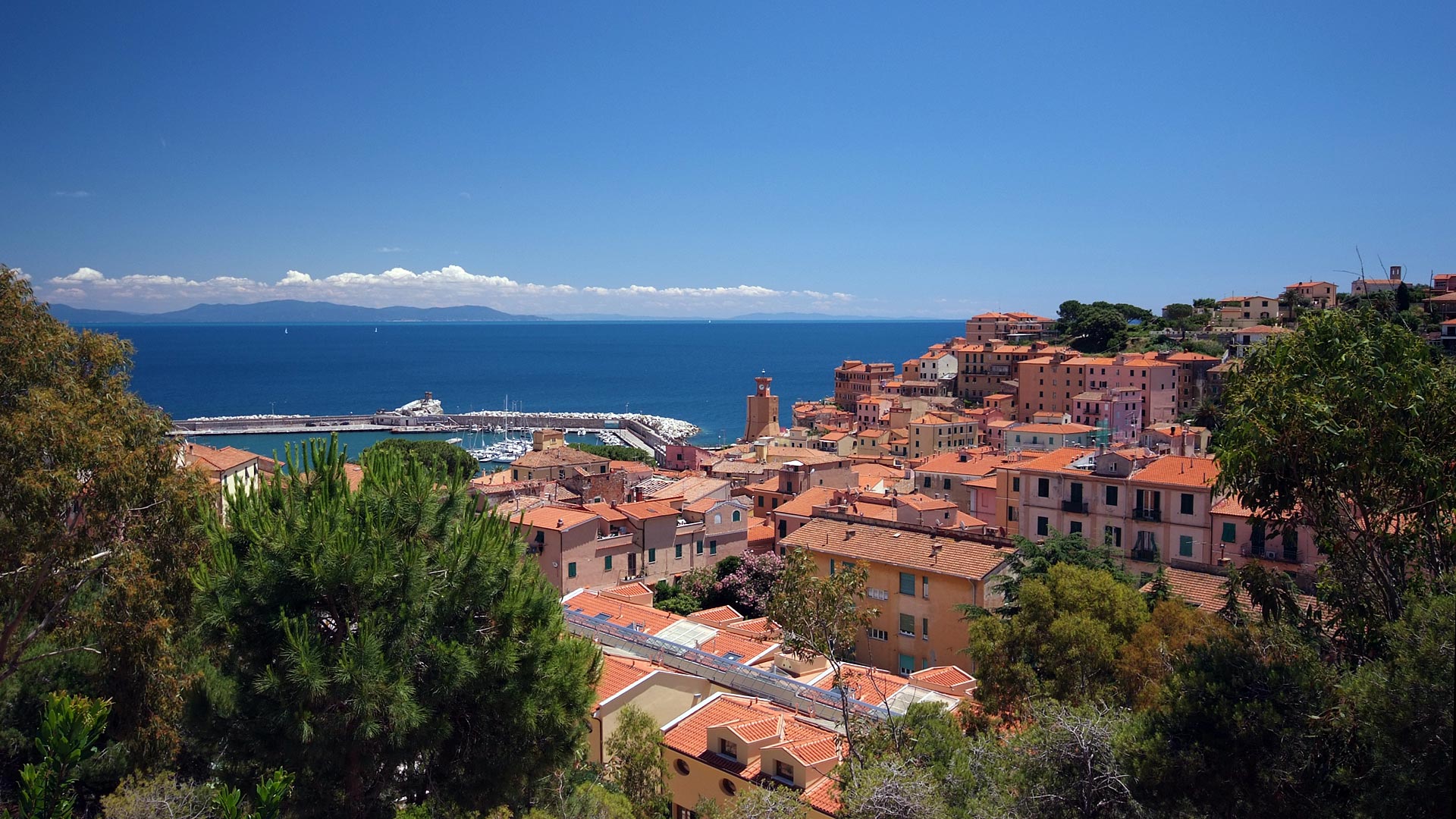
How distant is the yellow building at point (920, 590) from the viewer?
22.5 meters

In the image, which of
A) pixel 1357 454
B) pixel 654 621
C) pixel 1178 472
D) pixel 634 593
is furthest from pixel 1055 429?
pixel 1357 454

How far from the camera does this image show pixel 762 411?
8719cm

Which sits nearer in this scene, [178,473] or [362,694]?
[362,694]

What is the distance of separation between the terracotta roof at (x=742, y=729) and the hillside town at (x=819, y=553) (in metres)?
0.04

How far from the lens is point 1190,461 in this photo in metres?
28.0

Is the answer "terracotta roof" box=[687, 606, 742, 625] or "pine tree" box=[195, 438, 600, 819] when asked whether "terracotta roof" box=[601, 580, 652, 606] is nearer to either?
"terracotta roof" box=[687, 606, 742, 625]

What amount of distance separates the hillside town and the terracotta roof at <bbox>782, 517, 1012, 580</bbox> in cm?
6

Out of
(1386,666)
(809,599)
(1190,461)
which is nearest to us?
(1386,666)

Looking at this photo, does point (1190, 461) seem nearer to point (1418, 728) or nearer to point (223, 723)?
point (1418, 728)

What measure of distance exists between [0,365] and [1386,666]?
41.7 feet

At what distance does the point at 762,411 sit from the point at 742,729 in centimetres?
7301

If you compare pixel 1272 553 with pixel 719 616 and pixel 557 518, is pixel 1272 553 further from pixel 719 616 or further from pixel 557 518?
pixel 557 518

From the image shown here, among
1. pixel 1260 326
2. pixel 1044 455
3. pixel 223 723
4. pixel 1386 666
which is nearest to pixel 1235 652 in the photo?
pixel 1386 666

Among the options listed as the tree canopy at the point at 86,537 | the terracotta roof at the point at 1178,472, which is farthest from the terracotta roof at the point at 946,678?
the tree canopy at the point at 86,537
